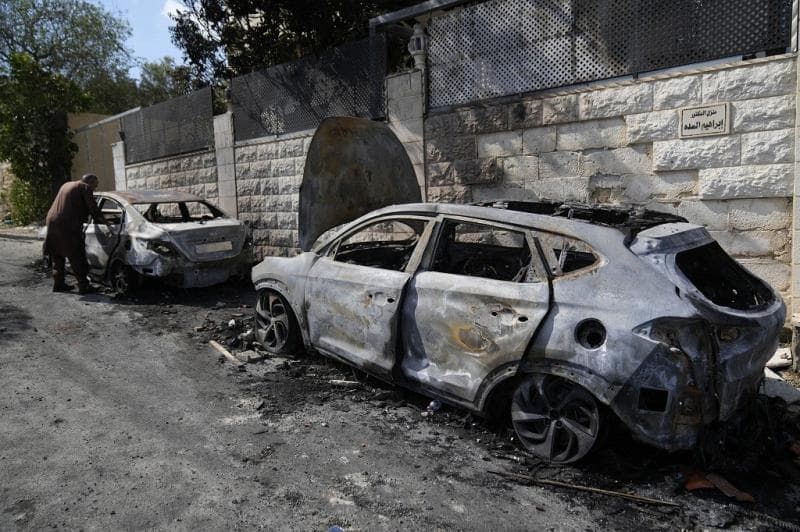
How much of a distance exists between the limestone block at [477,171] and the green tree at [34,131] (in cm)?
1678

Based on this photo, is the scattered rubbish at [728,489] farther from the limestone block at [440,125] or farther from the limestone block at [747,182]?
the limestone block at [440,125]

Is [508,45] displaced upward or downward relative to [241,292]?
upward

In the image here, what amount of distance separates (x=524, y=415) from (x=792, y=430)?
1.91 meters

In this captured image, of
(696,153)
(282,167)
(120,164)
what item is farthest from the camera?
(120,164)

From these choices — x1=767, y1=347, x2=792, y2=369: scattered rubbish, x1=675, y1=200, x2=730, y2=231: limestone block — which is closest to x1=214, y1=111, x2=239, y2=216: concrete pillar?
x1=675, y1=200, x2=730, y2=231: limestone block

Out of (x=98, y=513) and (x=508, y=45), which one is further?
(x=508, y=45)

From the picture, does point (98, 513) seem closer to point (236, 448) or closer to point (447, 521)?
point (236, 448)

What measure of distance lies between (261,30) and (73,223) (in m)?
6.04

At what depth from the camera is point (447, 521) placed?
2.83 m

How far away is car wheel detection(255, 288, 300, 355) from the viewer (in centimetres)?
529

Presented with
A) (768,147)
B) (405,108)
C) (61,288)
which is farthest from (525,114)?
(61,288)

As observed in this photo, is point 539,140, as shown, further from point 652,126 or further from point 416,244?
point 416,244

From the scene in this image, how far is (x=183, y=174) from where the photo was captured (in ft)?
41.8

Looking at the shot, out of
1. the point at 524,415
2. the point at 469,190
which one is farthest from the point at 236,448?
the point at 469,190
